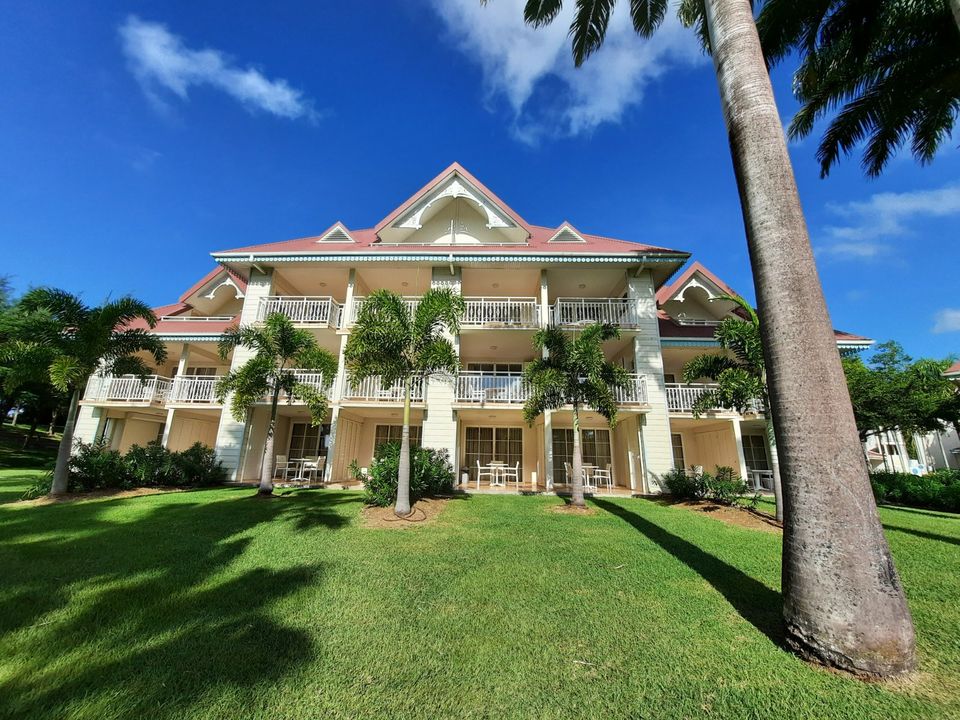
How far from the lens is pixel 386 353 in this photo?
875 cm

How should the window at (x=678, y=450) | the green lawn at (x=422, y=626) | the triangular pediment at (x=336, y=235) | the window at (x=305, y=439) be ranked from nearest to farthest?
the green lawn at (x=422, y=626), the triangular pediment at (x=336, y=235), the window at (x=305, y=439), the window at (x=678, y=450)

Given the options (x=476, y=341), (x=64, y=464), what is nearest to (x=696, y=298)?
(x=476, y=341)

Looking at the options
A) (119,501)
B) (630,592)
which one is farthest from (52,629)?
(119,501)

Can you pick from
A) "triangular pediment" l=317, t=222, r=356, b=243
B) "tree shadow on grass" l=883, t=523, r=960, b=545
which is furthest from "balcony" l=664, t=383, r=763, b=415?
"triangular pediment" l=317, t=222, r=356, b=243

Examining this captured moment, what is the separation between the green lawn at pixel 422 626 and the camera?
2.65 meters

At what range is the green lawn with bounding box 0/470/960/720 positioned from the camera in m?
2.65

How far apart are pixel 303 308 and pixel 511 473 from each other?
10219mm

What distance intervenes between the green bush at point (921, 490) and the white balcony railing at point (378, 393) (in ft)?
45.8

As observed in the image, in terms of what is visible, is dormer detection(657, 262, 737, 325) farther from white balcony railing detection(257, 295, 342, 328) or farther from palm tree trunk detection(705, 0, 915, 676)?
white balcony railing detection(257, 295, 342, 328)

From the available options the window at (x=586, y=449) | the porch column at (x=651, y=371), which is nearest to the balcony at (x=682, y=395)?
the porch column at (x=651, y=371)

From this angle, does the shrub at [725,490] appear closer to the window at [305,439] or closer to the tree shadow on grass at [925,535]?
the tree shadow on grass at [925,535]

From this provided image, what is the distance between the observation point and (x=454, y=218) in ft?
52.9

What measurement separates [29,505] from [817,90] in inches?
815

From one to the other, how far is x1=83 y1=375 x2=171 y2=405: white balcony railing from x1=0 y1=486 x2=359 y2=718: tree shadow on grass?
33.6ft
